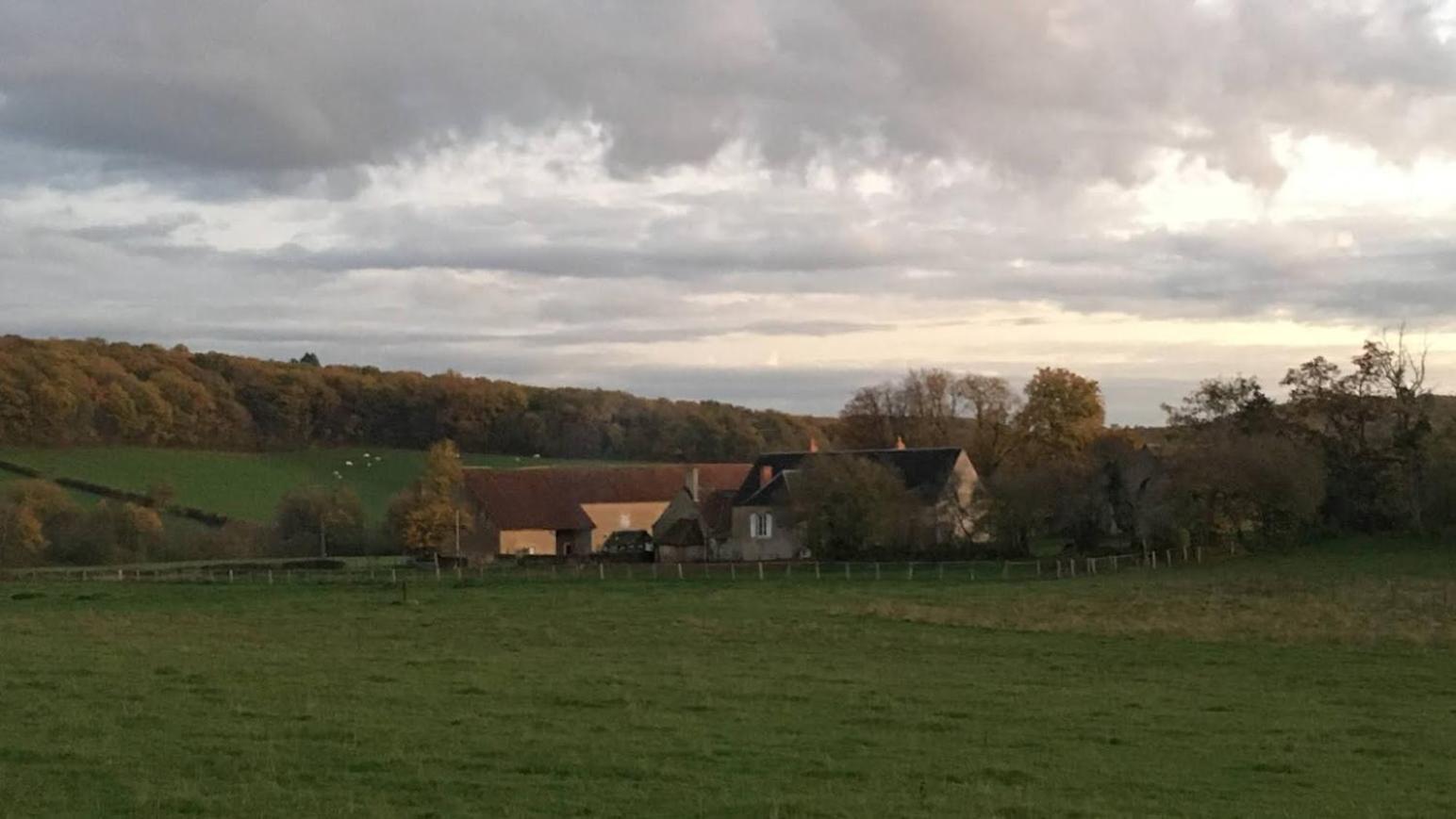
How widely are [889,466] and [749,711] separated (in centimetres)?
4910

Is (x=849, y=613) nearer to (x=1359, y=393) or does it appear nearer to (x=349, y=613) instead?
(x=349, y=613)

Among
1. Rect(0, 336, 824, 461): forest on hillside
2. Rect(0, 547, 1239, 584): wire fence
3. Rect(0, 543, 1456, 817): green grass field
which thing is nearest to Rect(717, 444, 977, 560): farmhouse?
Rect(0, 547, 1239, 584): wire fence

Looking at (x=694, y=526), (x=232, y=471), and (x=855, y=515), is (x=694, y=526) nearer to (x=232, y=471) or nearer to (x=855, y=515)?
(x=855, y=515)

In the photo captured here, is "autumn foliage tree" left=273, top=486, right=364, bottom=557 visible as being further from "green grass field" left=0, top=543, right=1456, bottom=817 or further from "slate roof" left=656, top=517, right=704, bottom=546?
"green grass field" left=0, top=543, right=1456, bottom=817

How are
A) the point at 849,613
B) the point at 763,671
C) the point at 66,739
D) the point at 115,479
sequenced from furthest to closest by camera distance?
the point at 115,479
the point at 849,613
the point at 763,671
the point at 66,739

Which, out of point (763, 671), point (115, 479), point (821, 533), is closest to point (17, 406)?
point (115, 479)

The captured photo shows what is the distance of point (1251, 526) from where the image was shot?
5934cm

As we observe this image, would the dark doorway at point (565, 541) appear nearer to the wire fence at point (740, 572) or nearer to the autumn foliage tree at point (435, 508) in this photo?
the autumn foliage tree at point (435, 508)

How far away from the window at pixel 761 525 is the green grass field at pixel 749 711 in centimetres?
3299

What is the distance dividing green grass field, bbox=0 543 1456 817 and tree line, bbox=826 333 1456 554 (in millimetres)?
19734

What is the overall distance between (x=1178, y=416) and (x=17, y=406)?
65763 millimetres

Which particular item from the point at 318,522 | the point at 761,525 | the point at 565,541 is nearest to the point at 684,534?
the point at 761,525

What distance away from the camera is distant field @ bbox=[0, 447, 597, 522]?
89.1 metres

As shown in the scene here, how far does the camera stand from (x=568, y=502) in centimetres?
8250
